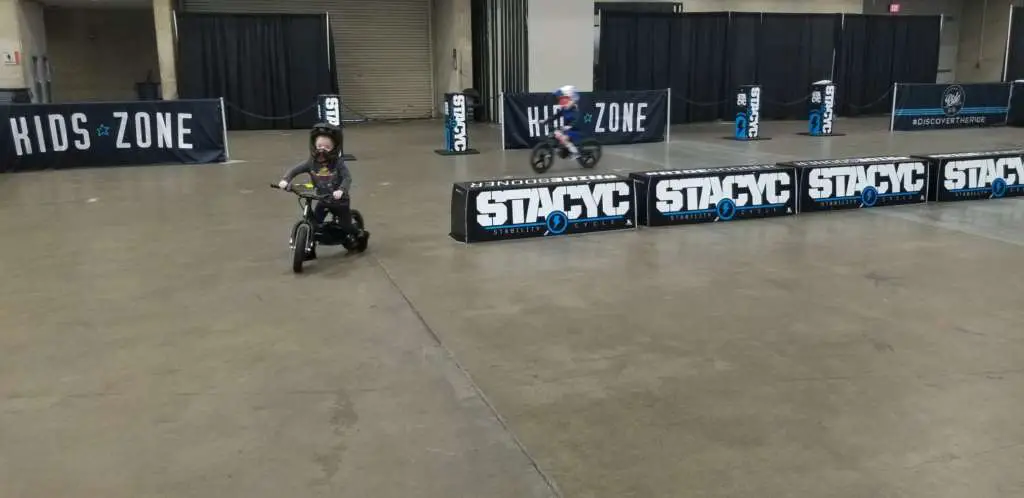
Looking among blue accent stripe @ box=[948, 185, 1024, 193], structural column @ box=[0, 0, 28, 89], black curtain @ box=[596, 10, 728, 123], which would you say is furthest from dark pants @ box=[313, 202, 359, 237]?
structural column @ box=[0, 0, 28, 89]

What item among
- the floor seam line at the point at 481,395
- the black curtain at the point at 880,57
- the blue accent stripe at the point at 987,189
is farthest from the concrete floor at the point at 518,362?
the black curtain at the point at 880,57

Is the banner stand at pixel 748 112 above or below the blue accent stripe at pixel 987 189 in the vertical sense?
above

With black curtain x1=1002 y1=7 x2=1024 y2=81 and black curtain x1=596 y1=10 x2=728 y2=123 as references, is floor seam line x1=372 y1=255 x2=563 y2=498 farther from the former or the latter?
black curtain x1=1002 y1=7 x2=1024 y2=81

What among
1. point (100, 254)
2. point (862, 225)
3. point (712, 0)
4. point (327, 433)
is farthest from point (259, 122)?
point (327, 433)

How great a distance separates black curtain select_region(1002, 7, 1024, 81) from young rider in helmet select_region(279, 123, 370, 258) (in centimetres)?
2424

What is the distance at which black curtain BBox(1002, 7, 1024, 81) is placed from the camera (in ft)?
78.0

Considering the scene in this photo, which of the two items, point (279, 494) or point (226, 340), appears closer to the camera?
point (279, 494)

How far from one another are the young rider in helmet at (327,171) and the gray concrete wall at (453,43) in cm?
1594

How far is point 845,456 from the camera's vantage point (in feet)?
10.9

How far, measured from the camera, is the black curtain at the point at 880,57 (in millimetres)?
24062

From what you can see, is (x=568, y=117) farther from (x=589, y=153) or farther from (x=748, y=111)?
(x=748, y=111)

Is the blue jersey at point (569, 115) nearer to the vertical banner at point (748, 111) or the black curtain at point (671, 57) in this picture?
the vertical banner at point (748, 111)

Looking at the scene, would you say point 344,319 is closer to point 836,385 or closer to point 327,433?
point 327,433

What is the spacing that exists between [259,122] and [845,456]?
66.0 ft
